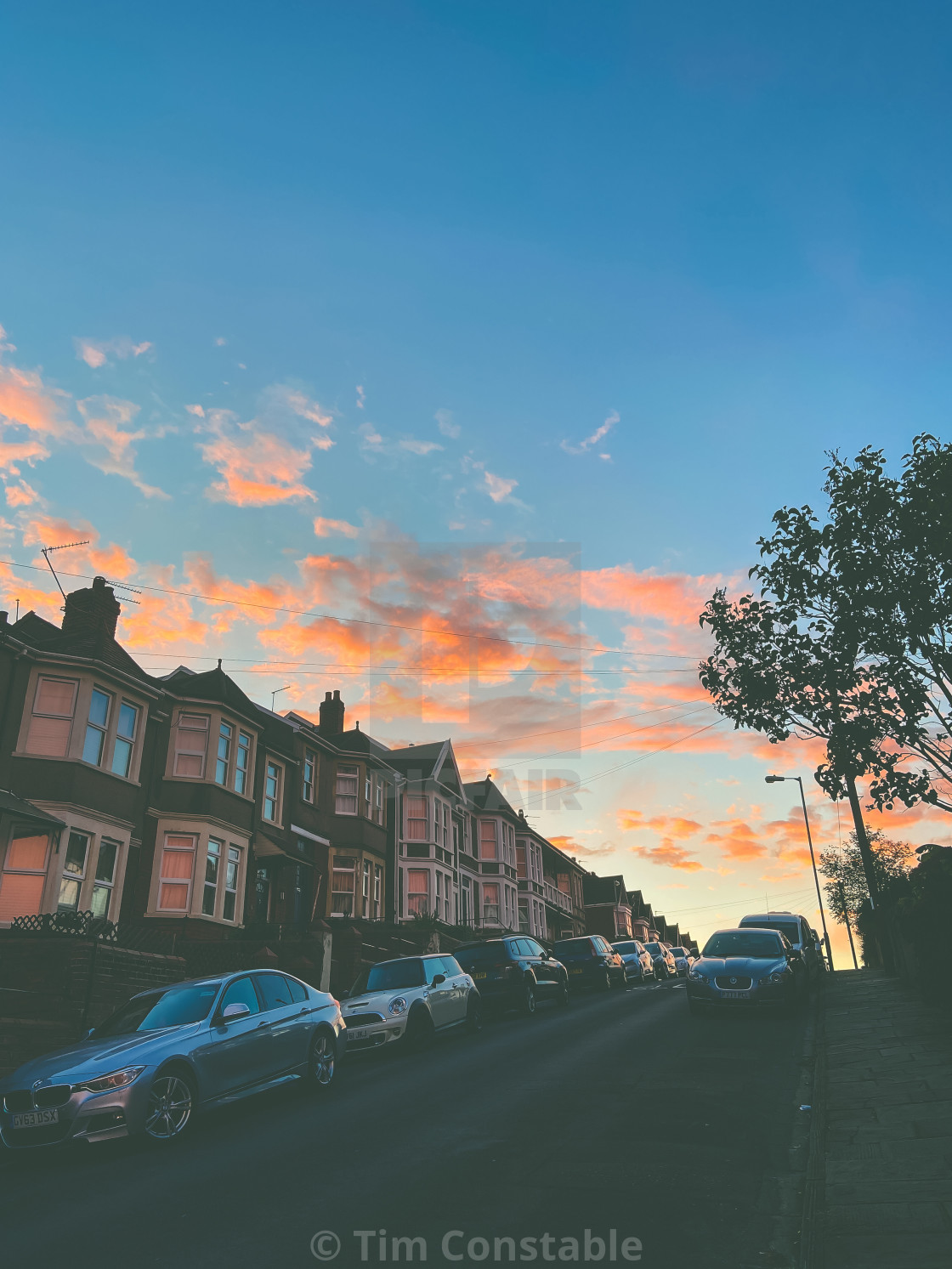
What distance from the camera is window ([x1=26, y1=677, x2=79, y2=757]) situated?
2119cm

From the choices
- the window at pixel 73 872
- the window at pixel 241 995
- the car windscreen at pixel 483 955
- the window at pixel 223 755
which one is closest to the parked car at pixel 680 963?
the car windscreen at pixel 483 955

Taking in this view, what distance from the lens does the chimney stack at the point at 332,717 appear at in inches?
1474

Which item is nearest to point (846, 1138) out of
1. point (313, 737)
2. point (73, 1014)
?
point (73, 1014)

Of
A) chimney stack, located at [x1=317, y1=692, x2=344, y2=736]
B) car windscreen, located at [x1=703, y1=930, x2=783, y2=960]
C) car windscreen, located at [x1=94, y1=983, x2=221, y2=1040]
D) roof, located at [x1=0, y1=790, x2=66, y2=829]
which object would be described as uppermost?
chimney stack, located at [x1=317, y1=692, x2=344, y2=736]

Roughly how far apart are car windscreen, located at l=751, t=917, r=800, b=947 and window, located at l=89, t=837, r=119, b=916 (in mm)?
16426

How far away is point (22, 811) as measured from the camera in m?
18.8

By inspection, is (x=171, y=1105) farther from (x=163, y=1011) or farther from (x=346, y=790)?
(x=346, y=790)

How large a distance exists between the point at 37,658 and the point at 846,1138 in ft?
64.7

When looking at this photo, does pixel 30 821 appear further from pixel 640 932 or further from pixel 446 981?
pixel 640 932

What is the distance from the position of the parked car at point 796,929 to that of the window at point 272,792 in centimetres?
1485

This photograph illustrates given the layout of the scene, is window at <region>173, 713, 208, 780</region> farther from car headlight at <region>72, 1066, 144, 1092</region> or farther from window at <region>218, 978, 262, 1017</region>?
car headlight at <region>72, 1066, 144, 1092</region>

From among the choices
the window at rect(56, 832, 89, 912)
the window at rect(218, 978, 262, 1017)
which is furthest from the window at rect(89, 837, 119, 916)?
the window at rect(218, 978, 262, 1017)

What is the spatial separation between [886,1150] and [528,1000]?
14.6 metres

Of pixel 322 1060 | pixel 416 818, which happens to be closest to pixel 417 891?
pixel 416 818
